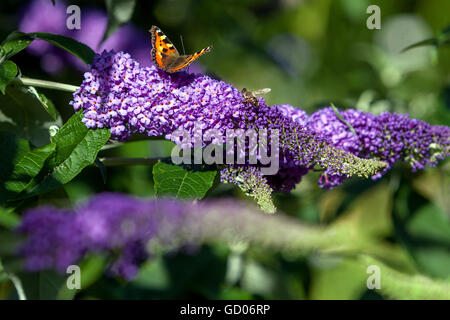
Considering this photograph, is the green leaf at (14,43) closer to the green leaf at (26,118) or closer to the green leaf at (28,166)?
the green leaf at (26,118)

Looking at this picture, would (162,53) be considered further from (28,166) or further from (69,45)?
(28,166)

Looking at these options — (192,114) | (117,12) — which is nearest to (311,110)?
(192,114)

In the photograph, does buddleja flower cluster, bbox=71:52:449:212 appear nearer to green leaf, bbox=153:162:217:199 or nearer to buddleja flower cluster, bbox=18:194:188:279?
green leaf, bbox=153:162:217:199

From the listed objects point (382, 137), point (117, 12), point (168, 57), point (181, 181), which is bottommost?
point (181, 181)

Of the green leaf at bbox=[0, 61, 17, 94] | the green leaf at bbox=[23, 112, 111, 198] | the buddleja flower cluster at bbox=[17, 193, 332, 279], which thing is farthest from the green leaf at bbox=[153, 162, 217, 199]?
the green leaf at bbox=[0, 61, 17, 94]

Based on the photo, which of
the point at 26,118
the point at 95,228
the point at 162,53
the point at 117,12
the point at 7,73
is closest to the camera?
the point at 95,228

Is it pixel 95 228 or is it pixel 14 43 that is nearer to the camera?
pixel 95 228
